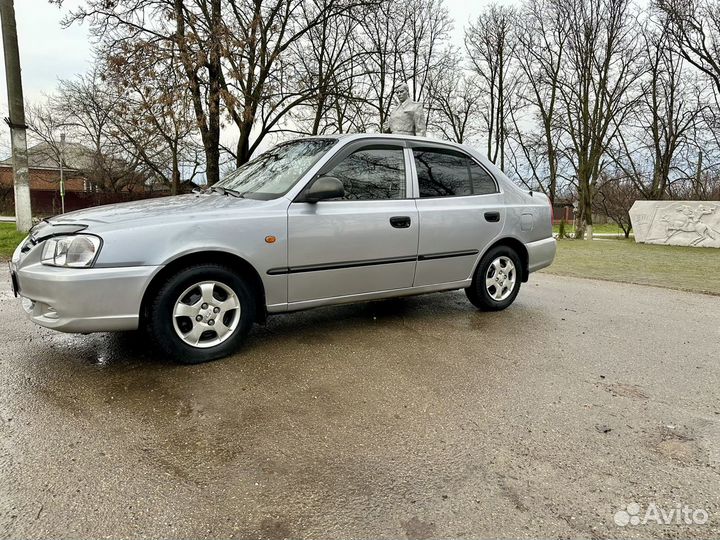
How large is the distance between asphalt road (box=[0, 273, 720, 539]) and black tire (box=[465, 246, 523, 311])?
866 millimetres

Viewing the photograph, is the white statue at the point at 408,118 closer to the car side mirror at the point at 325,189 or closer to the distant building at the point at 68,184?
the car side mirror at the point at 325,189

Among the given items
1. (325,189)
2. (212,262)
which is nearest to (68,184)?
(212,262)

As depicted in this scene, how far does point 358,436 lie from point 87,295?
6.13 feet

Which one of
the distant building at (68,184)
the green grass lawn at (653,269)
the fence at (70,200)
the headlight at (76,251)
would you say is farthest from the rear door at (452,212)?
the fence at (70,200)

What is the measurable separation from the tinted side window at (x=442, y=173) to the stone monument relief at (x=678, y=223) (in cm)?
1519

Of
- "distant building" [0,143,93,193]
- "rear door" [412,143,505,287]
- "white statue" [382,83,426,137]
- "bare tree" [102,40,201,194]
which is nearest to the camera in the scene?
"rear door" [412,143,505,287]

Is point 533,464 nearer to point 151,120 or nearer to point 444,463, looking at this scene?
point 444,463

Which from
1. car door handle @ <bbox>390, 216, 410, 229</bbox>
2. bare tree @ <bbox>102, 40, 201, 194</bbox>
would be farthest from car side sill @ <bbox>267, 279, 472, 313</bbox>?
bare tree @ <bbox>102, 40, 201, 194</bbox>

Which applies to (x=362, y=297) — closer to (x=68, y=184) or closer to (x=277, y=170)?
(x=277, y=170)

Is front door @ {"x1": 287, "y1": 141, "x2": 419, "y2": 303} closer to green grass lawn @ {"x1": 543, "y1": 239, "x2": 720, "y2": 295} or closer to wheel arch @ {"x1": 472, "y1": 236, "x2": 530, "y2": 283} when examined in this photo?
wheel arch @ {"x1": 472, "y1": 236, "x2": 530, "y2": 283}

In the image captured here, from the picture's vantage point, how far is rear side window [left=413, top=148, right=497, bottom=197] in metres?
4.39

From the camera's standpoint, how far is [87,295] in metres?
2.85

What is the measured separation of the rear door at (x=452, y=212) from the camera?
169 inches

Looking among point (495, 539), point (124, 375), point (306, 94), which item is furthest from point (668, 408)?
point (306, 94)
